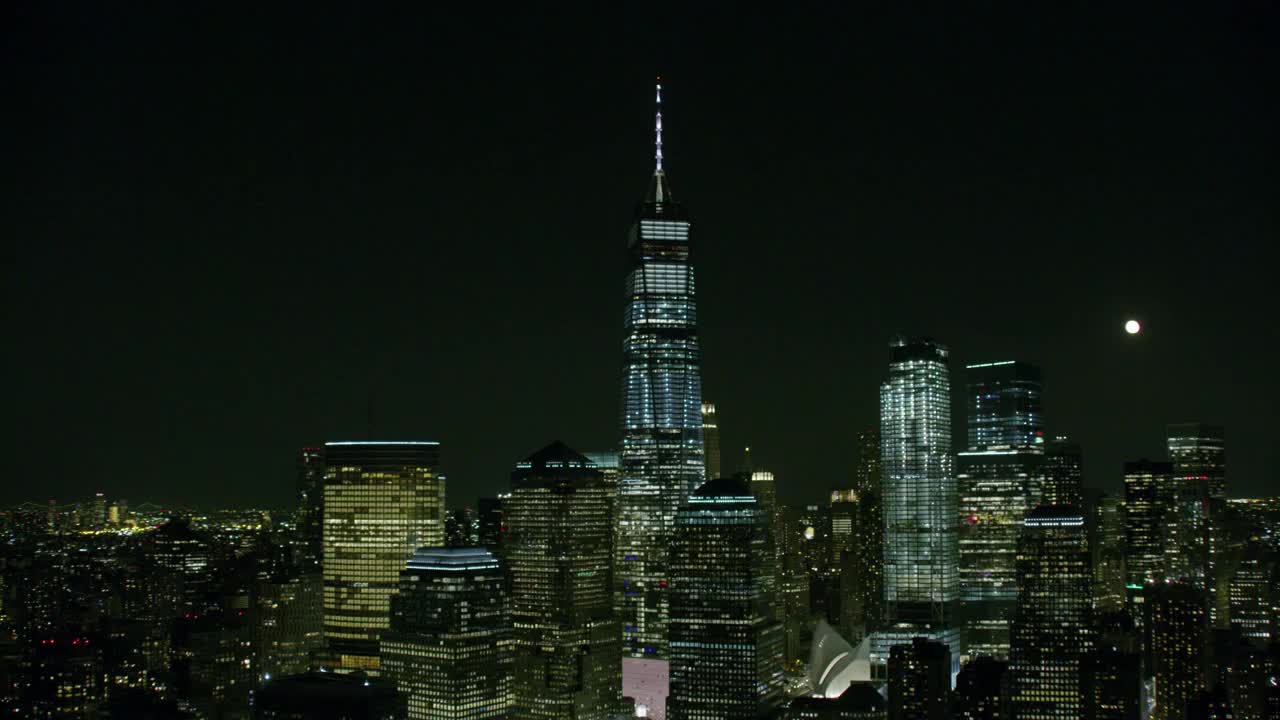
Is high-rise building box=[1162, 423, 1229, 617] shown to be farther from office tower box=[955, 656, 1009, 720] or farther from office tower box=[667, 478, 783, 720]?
office tower box=[667, 478, 783, 720]

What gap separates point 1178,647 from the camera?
1571 inches

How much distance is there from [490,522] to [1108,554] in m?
26.9

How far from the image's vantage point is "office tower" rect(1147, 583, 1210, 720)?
126 ft

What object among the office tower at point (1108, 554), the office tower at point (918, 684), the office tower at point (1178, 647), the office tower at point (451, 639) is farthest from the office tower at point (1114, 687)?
→ the office tower at point (451, 639)

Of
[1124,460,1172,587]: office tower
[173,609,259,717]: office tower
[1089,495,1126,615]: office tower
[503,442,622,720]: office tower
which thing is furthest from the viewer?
[1124,460,1172,587]: office tower

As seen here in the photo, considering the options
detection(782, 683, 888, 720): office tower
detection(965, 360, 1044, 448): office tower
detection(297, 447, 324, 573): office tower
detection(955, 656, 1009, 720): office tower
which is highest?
detection(965, 360, 1044, 448): office tower

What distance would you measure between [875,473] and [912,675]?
28078mm

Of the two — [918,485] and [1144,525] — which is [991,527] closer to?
[918,485]

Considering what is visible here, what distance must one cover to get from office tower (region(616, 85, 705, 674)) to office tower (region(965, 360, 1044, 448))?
13.8 metres

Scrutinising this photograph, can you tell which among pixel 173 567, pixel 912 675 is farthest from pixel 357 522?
pixel 912 675

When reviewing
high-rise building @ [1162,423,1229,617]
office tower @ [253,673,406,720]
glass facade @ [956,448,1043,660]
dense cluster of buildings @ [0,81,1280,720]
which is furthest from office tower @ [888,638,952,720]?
glass facade @ [956,448,1043,660]

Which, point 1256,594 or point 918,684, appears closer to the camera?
point 918,684

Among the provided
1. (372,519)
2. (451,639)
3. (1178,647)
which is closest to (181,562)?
(372,519)

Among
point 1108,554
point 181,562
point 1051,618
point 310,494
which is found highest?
point 310,494
